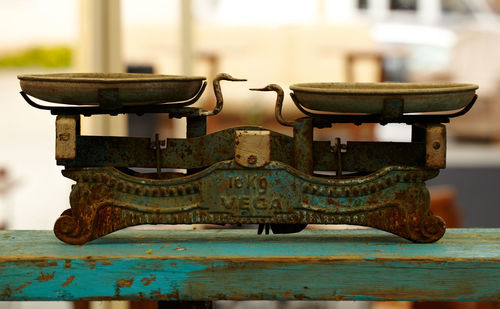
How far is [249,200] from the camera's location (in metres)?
1.50

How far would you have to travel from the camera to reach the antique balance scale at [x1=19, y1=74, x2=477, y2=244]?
59.0 inches

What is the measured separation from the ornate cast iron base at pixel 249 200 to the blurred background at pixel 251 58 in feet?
2.58

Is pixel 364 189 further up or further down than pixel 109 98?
further down

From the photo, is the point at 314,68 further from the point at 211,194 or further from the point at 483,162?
the point at 211,194

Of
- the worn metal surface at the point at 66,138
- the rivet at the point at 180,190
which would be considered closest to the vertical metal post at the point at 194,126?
the rivet at the point at 180,190

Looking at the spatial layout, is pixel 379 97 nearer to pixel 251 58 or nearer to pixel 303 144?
pixel 303 144

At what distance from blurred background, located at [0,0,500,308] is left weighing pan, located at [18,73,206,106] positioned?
2.61ft

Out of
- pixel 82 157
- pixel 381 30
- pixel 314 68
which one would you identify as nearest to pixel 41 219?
pixel 82 157

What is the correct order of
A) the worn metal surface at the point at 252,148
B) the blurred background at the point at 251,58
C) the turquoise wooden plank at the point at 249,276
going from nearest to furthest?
the turquoise wooden plank at the point at 249,276
the worn metal surface at the point at 252,148
the blurred background at the point at 251,58

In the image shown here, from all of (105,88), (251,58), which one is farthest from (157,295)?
(251,58)

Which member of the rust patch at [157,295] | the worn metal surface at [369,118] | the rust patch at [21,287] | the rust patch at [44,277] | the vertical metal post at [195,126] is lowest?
the rust patch at [157,295]

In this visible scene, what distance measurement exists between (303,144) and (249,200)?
146 mm

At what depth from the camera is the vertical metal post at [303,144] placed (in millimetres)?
1510

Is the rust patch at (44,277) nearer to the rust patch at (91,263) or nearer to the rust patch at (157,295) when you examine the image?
the rust patch at (91,263)
